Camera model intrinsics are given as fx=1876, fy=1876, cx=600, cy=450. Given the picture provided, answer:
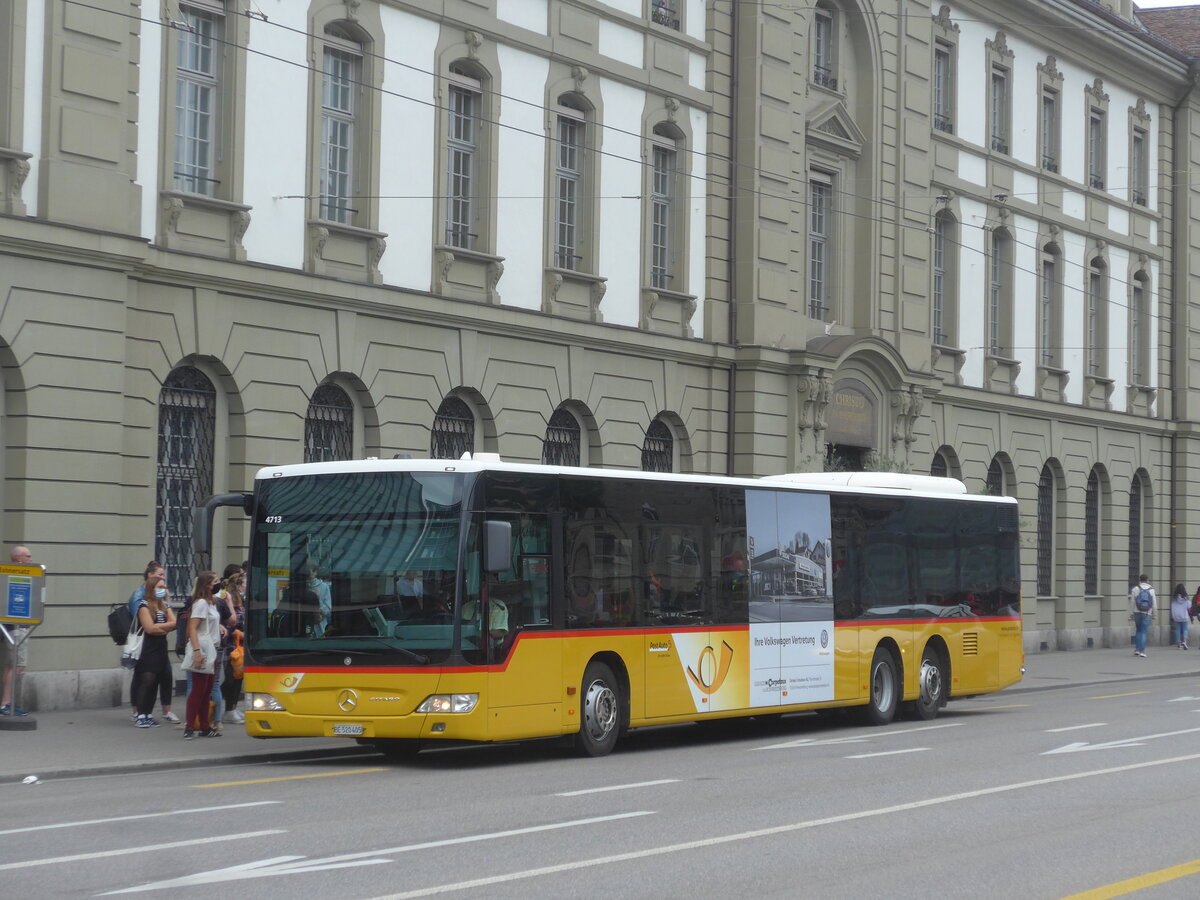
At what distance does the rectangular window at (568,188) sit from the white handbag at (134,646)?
1126 centimetres

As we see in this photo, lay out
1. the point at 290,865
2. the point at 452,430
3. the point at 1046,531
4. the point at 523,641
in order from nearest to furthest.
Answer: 1. the point at 290,865
2. the point at 523,641
3. the point at 452,430
4. the point at 1046,531

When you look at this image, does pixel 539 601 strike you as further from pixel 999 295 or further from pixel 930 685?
pixel 999 295

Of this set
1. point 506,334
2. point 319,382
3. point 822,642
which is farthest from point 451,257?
point 822,642

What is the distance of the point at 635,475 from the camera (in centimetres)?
1797

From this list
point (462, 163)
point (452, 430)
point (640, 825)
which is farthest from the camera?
point (462, 163)

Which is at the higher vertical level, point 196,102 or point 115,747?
point 196,102

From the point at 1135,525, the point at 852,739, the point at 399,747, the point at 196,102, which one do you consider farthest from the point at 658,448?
the point at 1135,525

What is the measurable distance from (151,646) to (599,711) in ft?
15.9

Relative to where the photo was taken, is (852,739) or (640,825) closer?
(640,825)

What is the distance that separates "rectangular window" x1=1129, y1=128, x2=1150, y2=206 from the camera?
152 ft

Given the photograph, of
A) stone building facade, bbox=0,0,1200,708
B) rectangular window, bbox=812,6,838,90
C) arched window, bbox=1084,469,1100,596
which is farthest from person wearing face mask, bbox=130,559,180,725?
arched window, bbox=1084,469,1100,596

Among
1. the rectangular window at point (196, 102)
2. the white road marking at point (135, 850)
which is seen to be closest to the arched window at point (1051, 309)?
the rectangular window at point (196, 102)

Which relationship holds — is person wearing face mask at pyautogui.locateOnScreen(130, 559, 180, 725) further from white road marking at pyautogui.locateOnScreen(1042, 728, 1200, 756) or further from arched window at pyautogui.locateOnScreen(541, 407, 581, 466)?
arched window at pyautogui.locateOnScreen(541, 407, 581, 466)

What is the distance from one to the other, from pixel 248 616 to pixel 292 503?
1.08 metres
